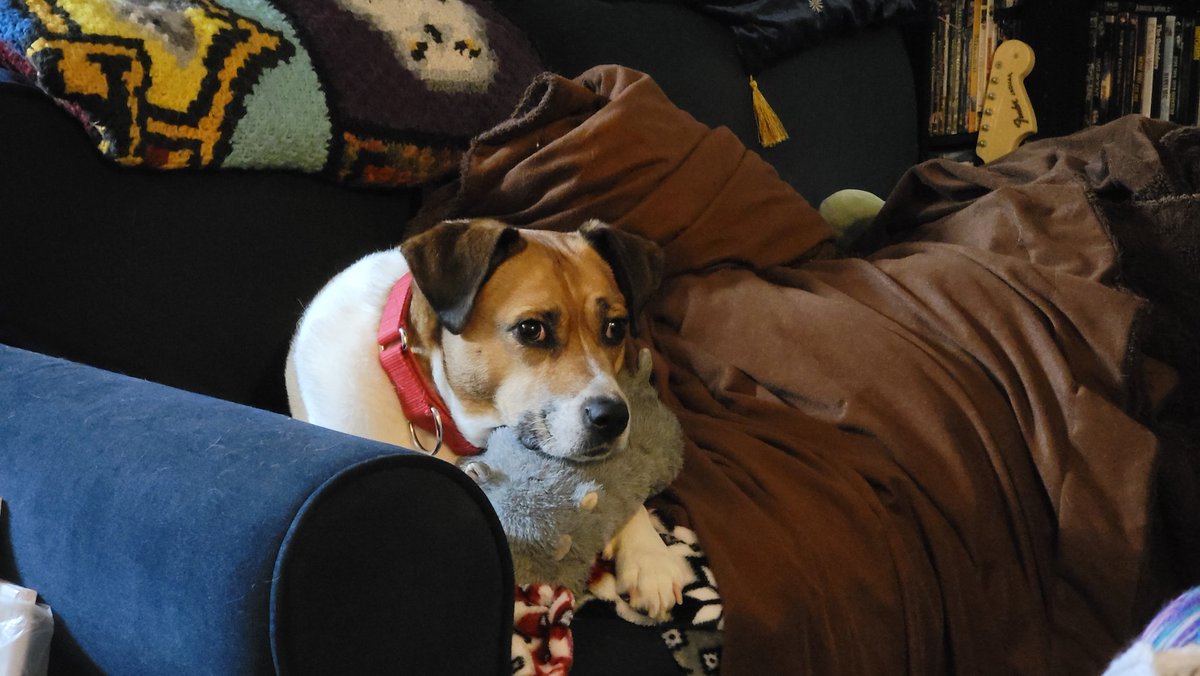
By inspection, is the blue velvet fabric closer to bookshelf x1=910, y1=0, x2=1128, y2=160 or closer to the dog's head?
the dog's head

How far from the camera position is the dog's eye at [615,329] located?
4.58 ft

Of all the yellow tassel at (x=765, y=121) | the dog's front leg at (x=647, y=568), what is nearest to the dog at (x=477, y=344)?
the dog's front leg at (x=647, y=568)

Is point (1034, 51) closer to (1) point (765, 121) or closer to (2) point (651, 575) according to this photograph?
(1) point (765, 121)

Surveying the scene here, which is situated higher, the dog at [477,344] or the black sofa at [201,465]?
the black sofa at [201,465]

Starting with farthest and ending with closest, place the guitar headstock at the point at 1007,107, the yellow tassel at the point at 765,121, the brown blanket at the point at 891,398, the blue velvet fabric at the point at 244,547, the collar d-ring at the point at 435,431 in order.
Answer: the guitar headstock at the point at 1007,107, the yellow tassel at the point at 765,121, the collar d-ring at the point at 435,431, the brown blanket at the point at 891,398, the blue velvet fabric at the point at 244,547

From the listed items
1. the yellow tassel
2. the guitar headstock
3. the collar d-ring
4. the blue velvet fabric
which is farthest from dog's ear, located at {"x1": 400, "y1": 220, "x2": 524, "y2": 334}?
the guitar headstock

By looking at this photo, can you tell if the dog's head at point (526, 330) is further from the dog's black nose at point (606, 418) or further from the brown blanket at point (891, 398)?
the brown blanket at point (891, 398)

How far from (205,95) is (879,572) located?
1109 millimetres

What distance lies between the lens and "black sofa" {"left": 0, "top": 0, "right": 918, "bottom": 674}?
661 millimetres

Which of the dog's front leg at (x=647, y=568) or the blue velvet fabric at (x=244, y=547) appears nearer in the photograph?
the blue velvet fabric at (x=244, y=547)

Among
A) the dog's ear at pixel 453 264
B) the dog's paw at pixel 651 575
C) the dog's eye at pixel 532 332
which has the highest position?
the dog's ear at pixel 453 264

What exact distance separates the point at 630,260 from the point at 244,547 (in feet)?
2.89

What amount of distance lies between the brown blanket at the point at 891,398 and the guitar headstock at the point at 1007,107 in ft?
3.56

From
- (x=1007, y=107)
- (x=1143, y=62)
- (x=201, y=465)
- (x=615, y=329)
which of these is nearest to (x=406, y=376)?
(x=615, y=329)
